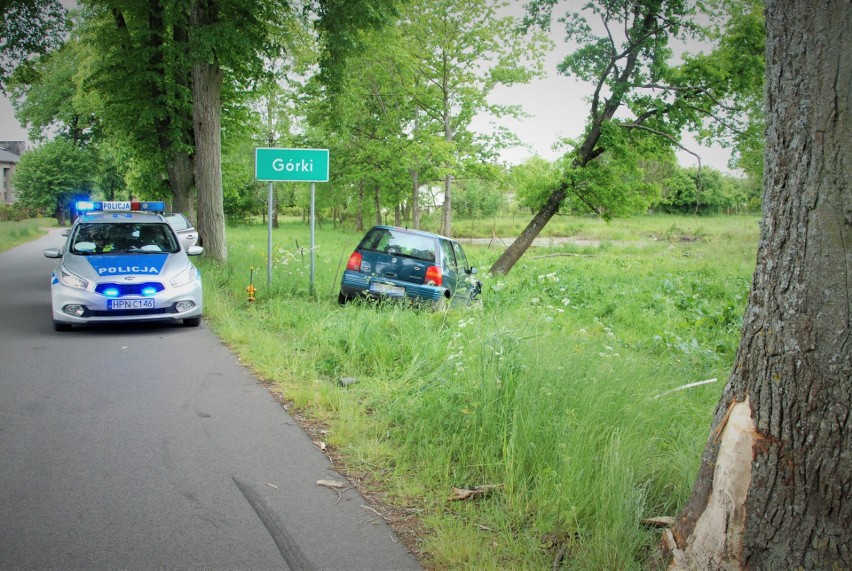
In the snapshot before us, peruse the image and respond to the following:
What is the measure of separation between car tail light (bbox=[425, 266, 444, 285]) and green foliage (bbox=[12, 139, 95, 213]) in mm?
61338

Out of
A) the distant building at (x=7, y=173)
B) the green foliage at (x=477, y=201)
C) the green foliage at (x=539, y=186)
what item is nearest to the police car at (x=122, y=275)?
the green foliage at (x=539, y=186)

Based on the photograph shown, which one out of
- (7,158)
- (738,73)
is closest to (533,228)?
(738,73)

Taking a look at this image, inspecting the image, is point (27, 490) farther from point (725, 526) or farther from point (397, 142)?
point (397, 142)

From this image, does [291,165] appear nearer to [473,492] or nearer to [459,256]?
[459,256]

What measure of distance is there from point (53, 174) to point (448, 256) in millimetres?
64446

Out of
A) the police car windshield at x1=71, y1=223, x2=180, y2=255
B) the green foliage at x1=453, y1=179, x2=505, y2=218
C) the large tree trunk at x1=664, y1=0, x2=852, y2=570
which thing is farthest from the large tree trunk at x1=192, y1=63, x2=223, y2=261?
the green foliage at x1=453, y1=179, x2=505, y2=218

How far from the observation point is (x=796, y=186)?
3035 millimetres

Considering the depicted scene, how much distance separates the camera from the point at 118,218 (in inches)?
466

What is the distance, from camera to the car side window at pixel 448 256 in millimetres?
11935

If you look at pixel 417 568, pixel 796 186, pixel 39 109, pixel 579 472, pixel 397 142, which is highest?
pixel 39 109

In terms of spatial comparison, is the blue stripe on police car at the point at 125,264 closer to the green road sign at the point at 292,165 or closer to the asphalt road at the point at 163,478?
the asphalt road at the point at 163,478

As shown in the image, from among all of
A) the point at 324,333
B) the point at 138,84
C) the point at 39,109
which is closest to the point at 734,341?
the point at 324,333

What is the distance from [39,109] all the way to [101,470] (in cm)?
5199

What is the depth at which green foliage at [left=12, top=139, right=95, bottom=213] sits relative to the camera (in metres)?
64.5
